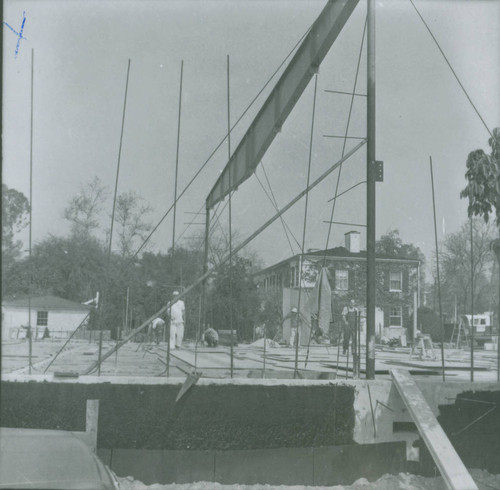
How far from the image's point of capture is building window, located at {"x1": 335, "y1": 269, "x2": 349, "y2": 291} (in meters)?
36.9

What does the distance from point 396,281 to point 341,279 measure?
6.75 metres

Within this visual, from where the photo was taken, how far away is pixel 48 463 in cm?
311

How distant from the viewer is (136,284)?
2777 centimetres

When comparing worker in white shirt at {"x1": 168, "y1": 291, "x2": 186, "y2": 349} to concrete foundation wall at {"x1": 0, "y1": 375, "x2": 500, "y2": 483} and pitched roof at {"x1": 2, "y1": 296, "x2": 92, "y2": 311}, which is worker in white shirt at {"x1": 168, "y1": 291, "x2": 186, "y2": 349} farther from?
pitched roof at {"x1": 2, "y1": 296, "x2": 92, "y2": 311}

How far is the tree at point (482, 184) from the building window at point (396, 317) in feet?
117

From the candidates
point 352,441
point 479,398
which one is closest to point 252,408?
point 352,441

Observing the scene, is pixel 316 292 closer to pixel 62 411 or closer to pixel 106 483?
pixel 62 411

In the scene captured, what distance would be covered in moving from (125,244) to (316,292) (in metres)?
17.8

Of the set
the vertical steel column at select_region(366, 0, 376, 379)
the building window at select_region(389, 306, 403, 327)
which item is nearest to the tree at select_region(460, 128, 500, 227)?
the vertical steel column at select_region(366, 0, 376, 379)

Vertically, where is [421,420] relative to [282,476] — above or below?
above

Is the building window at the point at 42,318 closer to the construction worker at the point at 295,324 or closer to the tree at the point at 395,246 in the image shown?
the construction worker at the point at 295,324

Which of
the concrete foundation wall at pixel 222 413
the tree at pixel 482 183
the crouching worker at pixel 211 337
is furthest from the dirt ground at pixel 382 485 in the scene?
the crouching worker at pixel 211 337

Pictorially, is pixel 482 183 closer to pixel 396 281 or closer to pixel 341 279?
pixel 341 279

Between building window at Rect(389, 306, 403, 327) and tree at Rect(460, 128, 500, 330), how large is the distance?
1400 inches
